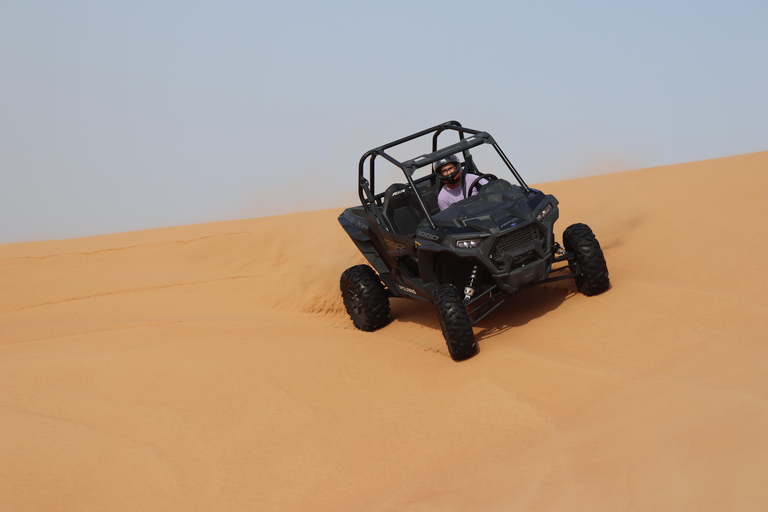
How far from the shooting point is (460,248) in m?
6.29

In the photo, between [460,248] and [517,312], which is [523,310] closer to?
[517,312]

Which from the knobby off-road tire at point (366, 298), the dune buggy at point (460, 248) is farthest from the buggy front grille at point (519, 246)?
the knobby off-road tire at point (366, 298)

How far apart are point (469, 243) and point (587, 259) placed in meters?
1.24

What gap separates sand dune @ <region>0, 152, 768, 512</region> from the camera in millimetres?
3951

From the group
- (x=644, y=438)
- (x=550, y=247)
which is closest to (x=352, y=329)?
(x=550, y=247)

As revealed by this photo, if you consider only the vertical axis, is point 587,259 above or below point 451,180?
below

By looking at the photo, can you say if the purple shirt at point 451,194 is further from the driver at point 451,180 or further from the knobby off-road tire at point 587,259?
the knobby off-road tire at point 587,259

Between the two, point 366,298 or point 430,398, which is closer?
point 430,398

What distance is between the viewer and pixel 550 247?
6488 millimetres

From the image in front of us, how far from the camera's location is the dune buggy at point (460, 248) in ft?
20.5

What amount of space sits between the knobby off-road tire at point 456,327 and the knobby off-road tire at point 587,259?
133cm

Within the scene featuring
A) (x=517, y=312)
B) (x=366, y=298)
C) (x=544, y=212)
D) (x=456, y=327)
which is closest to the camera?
(x=456, y=327)

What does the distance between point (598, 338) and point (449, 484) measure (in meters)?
2.27

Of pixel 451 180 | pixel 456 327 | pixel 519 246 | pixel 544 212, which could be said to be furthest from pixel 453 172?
pixel 456 327
